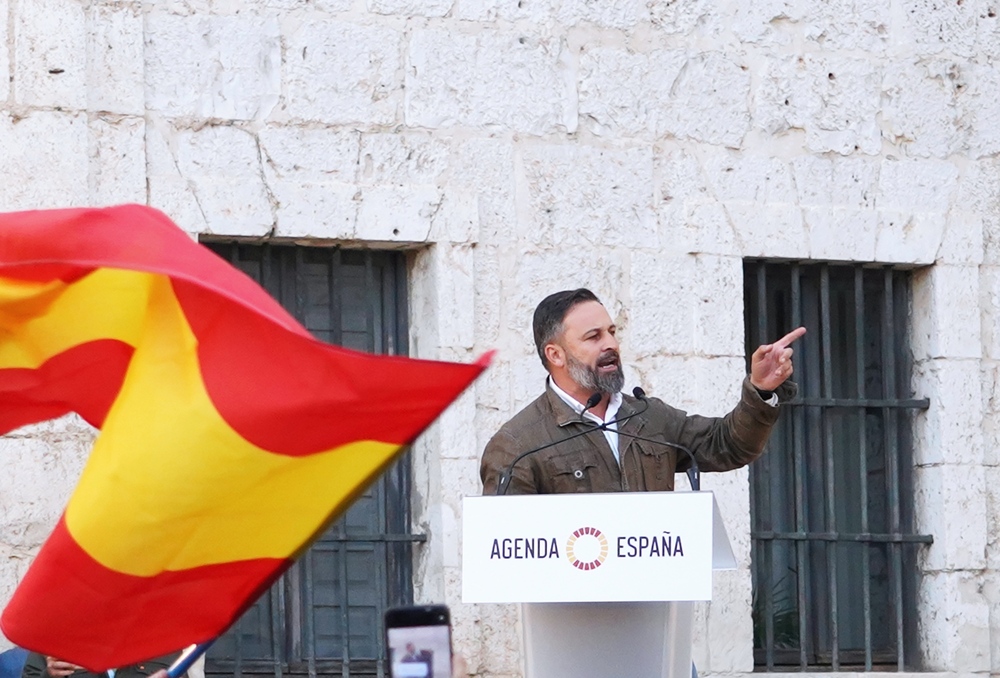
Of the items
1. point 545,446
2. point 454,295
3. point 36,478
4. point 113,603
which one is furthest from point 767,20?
point 113,603

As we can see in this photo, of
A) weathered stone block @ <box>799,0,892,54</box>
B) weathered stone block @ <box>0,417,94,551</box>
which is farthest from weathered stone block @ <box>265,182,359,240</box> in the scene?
weathered stone block @ <box>799,0,892,54</box>

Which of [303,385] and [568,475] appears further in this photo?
[568,475]

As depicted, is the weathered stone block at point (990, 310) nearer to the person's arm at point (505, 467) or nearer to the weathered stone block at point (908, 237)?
the weathered stone block at point (908, 237)

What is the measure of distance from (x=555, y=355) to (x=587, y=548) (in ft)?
4.20

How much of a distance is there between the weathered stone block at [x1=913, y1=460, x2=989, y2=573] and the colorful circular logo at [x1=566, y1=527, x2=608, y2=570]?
337cm

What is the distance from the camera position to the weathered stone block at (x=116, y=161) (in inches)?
286

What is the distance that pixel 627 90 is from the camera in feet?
26.1

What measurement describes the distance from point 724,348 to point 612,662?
9.17 ft

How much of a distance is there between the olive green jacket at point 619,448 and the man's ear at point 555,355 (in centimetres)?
15

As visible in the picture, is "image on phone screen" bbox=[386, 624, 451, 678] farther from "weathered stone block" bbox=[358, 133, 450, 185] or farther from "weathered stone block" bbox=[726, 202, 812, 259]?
"weathered stone block" bbox=[726, 202, 812, 259]

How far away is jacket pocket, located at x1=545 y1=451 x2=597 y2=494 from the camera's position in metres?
5.91

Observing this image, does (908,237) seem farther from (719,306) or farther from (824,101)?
(719,306)

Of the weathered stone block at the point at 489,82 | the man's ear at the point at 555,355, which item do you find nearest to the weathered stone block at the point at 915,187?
the weathered stone block at the point at 489,82

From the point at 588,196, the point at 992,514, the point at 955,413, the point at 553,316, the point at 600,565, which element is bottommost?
the point at 600,565
